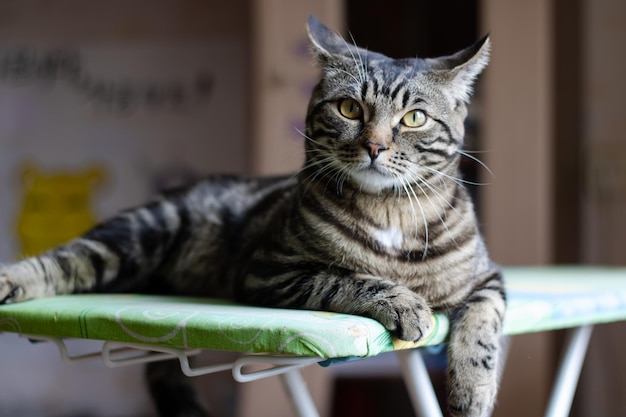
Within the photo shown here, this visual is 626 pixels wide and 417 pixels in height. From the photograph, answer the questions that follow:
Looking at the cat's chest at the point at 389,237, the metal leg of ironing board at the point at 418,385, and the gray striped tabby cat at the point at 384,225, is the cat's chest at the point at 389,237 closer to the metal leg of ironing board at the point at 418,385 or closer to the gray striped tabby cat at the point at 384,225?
the gray striped tabby cat at the point at 384,225

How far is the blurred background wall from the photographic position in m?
1.95

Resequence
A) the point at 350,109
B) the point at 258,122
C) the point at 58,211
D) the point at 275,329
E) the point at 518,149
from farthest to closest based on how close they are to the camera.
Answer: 1. the point at 58,211
2. the point at 258,122
3. the point at 518,149
4. the point at 350,109
5. the point at 275,329

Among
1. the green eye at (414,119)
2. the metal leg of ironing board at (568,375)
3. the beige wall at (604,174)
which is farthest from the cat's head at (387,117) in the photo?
the beige wall at (604,174)

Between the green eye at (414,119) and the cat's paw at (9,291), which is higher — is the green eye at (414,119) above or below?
above

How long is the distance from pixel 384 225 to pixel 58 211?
1.87 metres

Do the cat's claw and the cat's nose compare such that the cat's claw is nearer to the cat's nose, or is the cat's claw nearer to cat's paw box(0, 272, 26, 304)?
cat's paw box(0, 272, 26, 304)

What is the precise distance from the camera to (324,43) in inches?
45.4

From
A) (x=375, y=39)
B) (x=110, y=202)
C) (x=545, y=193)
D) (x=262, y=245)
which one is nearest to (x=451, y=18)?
(x=375, y=39)

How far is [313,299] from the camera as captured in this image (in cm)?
100

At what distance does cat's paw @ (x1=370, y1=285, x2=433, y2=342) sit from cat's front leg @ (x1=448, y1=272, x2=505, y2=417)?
0.32ft

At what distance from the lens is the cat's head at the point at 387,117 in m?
1.02

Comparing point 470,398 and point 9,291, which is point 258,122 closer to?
point 9,291

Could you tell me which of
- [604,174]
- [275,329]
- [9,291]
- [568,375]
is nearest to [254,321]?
[275,329]

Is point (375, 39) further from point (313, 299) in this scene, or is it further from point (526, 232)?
point (313, 299)
